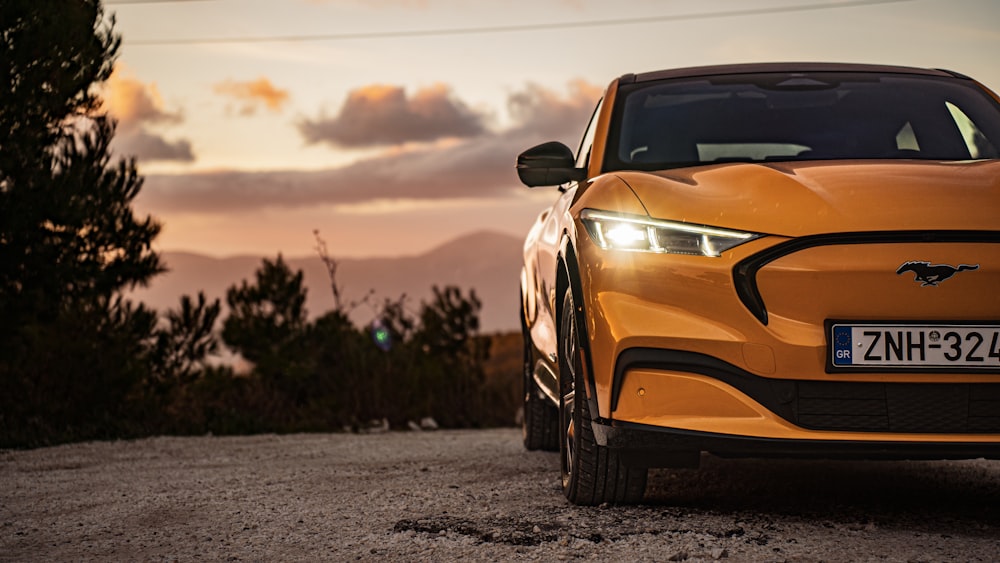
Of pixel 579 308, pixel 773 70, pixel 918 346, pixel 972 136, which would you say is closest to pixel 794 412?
pixel 918 346

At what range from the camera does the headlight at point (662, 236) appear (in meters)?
3.90

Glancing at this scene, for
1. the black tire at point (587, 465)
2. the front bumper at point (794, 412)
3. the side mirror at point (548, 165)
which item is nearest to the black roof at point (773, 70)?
the side mirror at point (548, 165)

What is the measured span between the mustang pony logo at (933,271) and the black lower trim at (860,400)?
342 millimetres

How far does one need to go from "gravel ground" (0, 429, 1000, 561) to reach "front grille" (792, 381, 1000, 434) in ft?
1.28

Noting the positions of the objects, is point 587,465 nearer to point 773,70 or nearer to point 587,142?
point 587,142

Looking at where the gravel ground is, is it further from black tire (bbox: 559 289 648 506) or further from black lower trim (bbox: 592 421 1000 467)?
black lower trim (bbox: 592 421 1000 467)

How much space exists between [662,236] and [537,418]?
10.9ft

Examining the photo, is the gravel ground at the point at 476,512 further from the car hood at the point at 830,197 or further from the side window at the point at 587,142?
the side window at the point at 587,142

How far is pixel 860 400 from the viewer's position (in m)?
3.79

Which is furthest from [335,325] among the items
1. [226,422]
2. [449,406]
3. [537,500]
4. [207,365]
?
[537,500]

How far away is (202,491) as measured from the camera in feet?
17.9

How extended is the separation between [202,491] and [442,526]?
174 centimetres

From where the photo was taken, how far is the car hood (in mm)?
3830

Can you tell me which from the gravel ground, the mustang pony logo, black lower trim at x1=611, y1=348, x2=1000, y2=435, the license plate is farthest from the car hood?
the gravel ground
